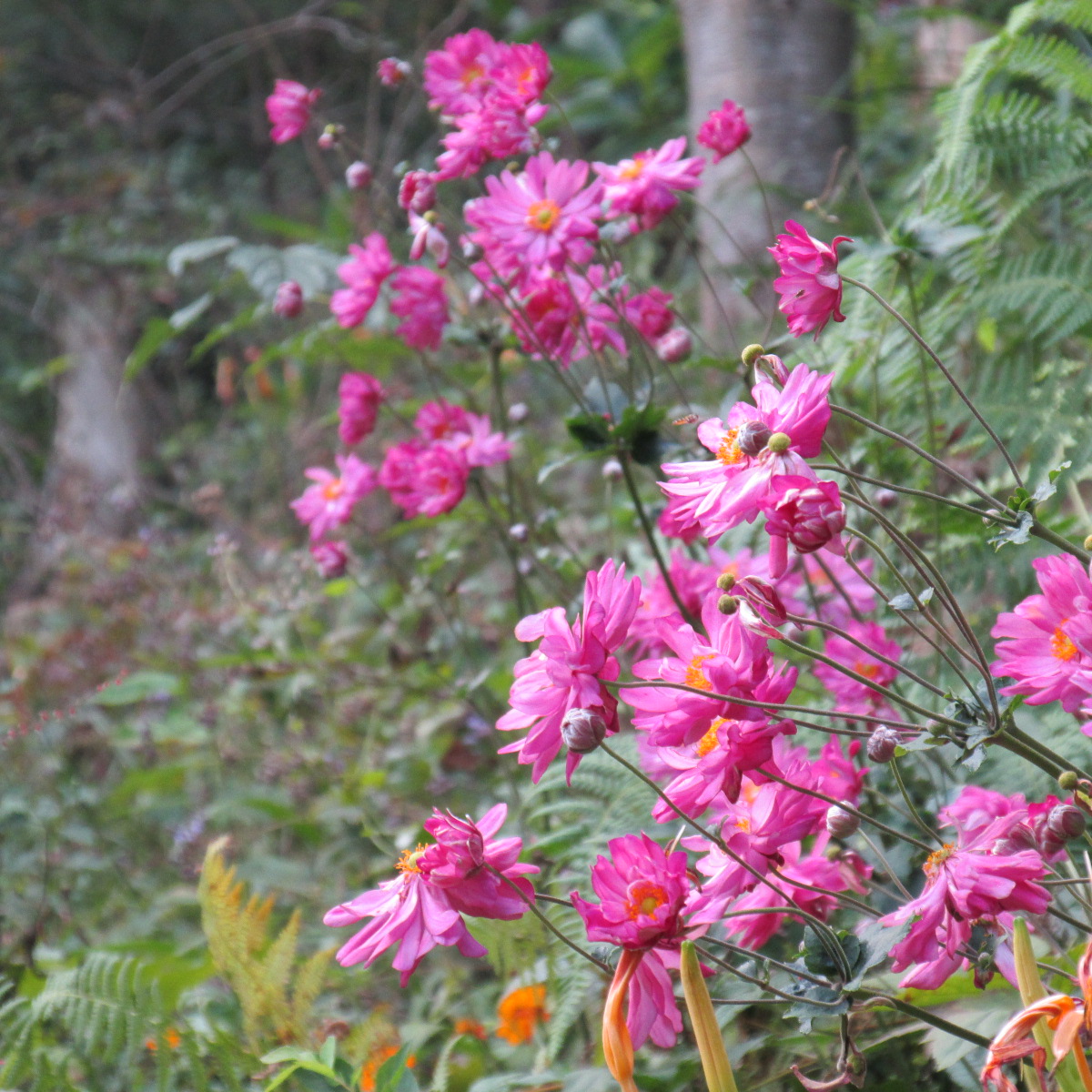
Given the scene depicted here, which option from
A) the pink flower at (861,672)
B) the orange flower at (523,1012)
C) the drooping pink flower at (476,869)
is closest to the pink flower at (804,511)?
the drooping pink flower at (476,869)

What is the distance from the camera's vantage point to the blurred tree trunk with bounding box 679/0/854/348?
2393 mm

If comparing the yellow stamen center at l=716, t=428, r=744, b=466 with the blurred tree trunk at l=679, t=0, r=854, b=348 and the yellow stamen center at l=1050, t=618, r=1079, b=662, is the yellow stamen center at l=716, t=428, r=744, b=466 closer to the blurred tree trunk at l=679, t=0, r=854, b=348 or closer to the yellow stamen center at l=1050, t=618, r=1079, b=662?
the yellow stamen center at l=1050, t=618, r=1079, b=662

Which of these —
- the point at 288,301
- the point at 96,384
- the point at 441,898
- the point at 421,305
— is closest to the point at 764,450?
the point at 441,898

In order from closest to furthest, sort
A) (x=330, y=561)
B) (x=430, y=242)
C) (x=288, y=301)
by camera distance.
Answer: (x=430, y=242)
(x=288, y=301)
(x=330, y=561)

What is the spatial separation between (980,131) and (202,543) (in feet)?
10.7

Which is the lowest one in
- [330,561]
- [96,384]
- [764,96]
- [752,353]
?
[96,384]

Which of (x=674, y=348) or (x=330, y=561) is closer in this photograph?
(x=674, y=348)

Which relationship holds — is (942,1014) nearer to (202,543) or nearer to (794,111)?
(794,111)

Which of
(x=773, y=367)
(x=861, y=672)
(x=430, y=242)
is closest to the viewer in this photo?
(x=773, y=367)

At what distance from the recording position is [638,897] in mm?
781

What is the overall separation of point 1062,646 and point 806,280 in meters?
0.34

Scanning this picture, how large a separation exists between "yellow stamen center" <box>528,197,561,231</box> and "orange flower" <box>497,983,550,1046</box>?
0.93 metres

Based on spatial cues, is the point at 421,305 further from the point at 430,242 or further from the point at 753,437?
the point at 753,437

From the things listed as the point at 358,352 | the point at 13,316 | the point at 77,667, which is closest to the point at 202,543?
the point at 77,667
